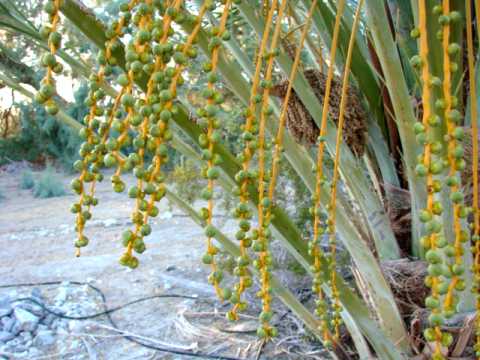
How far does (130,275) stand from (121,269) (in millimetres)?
188

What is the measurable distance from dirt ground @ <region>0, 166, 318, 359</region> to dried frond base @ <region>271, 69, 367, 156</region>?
119 centimetres

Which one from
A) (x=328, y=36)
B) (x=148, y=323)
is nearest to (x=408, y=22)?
(x=328, y=36)

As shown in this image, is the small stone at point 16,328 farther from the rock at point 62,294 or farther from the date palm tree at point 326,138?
the date palm tree at point 326,138

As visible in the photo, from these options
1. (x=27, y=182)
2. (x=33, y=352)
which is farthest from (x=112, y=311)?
(x=27, y=182)

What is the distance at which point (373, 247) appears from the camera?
164cm

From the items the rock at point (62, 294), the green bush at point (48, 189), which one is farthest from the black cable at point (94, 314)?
the green bush at point (48, 189)

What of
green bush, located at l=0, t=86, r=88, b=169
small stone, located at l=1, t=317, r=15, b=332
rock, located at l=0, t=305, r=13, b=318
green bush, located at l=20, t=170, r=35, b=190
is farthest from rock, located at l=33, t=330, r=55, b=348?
green bush, located at l=0, t=86, r=88, b=169

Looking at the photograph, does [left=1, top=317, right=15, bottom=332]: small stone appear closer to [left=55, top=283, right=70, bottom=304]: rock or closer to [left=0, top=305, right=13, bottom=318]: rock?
[left=0, top=305, right=13, bottom=318]: rock

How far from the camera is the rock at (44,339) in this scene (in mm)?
2543

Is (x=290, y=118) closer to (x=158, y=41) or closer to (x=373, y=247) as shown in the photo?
(x=373, y=247)

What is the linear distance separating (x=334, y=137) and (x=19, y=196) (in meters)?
8.17

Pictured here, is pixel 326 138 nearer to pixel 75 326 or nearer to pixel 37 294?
pixel 75 326

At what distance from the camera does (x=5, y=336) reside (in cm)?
256

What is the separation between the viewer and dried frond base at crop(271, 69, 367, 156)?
1436 mm
